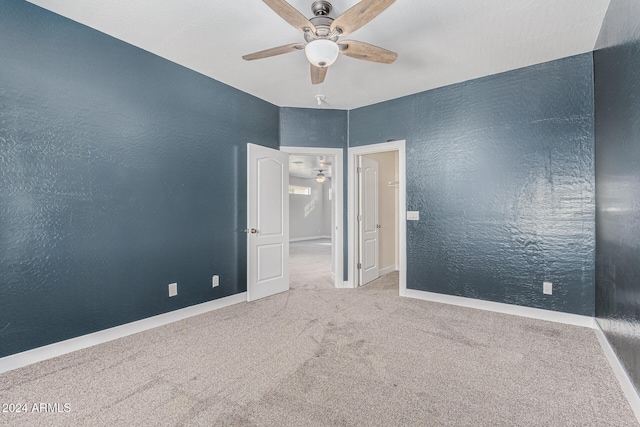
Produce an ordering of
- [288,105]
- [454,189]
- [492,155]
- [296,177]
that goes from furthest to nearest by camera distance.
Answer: [296,177] < [288,105] < [454,189] < [492,155]

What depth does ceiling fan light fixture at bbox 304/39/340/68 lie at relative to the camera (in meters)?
2.19

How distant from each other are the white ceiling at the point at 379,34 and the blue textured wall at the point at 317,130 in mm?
863

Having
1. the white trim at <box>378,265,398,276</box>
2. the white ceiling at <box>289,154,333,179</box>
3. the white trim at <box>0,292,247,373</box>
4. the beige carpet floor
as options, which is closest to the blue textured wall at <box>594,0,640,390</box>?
the beige carpet floor

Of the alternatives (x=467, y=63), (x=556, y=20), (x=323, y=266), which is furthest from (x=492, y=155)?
(x=323, y=266)

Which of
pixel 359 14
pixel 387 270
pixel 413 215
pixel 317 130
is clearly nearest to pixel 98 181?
pixel 359 14

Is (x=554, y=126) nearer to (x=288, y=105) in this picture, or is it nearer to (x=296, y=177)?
(x=288, y=105)

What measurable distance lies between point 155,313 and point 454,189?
367 cm

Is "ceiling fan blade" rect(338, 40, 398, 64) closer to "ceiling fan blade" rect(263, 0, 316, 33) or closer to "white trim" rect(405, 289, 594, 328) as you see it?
"ceiling fan blade" rect(263, 0, 316, 33)

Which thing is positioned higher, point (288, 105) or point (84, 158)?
point (288, 105)

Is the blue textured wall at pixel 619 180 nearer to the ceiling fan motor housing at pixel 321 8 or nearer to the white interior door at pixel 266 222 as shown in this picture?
the ceiling fan motor housing at pixel 321 8

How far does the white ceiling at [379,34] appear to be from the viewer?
2352 millimetres

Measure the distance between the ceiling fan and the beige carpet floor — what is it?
2282 mm

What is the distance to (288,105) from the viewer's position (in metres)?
4.55

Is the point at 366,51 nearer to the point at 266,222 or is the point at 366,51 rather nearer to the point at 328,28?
the point at 328,28
